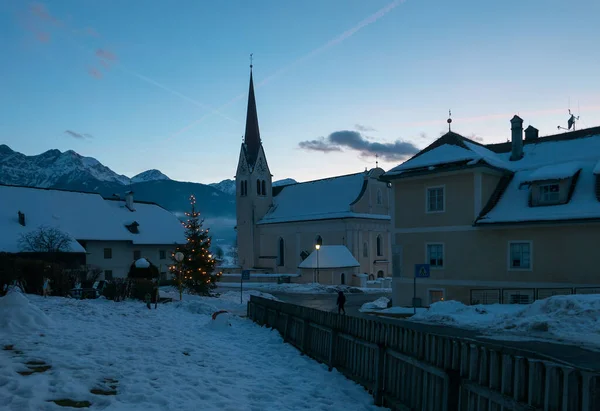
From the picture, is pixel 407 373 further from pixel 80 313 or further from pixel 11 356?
pixel 80 313

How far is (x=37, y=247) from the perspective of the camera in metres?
38.8

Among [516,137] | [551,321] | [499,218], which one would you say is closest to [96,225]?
[499,218]

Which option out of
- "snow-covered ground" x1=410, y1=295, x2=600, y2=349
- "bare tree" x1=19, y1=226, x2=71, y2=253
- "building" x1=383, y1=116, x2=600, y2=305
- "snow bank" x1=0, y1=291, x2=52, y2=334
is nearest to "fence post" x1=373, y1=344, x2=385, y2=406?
"snow bank" x1=0, y1=291, x2=52, y2=334

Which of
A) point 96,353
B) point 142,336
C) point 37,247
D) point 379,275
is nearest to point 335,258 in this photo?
point 379,275

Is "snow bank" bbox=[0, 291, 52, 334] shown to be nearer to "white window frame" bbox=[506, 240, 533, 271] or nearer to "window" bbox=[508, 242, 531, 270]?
"white window frame" bbox=[506, 240, 533, 271]

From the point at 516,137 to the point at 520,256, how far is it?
307 inches

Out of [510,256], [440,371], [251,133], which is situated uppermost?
[251,133]

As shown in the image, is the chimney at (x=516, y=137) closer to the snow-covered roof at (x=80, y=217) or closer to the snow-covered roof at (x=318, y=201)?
the snow-covered roof at (x=318, y=201)

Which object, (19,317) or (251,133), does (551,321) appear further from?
(251,133)

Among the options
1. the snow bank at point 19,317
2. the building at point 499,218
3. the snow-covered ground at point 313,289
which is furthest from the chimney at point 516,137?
the snow bank at point 19,317

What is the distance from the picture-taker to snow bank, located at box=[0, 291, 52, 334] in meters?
11.2

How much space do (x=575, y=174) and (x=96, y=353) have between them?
2244 centimetres

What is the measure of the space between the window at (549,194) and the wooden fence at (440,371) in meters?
15.9

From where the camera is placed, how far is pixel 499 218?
2319 cm
